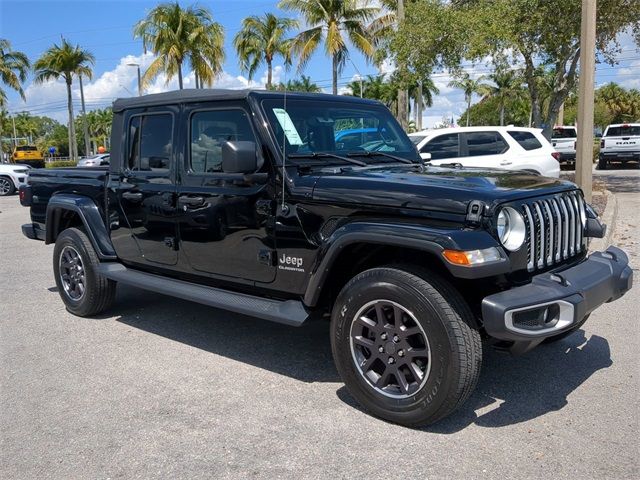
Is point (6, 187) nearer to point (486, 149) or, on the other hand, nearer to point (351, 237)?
point (486, 149)

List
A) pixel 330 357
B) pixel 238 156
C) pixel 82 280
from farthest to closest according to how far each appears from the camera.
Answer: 1. pixel 82 280
2. pixel 330 357
3. pixel 238 156

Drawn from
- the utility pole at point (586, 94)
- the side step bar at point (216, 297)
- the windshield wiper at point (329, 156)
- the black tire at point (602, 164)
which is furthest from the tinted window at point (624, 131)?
the side step bar at point (216, 297)

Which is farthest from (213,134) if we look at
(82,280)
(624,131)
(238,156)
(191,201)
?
(624,131)

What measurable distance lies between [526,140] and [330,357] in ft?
28.0

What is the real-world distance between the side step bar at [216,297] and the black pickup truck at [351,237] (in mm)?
15

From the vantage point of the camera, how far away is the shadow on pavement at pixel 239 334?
4398mm

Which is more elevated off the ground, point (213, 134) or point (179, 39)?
point (179, 39)

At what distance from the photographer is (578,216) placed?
155 inches

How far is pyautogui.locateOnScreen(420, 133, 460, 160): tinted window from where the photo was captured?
444 inches

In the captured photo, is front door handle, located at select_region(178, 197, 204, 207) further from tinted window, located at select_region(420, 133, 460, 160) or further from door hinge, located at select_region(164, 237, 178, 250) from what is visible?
tinted window, located at select_region(420, 133, 460, 160)

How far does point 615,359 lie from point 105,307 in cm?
430

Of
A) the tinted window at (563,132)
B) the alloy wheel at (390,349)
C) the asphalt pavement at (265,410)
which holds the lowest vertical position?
the asphalt pavement at (265,410)

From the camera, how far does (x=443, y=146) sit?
11.4m

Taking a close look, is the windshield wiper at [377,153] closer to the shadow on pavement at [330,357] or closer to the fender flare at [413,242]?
the fender flare at [413,242]
